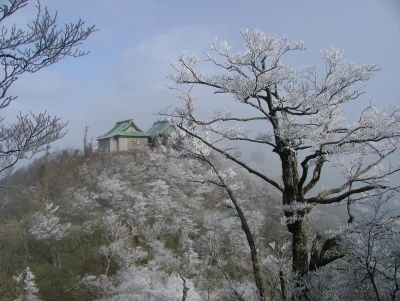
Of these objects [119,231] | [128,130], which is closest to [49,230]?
[119,231]

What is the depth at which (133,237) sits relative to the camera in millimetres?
16297

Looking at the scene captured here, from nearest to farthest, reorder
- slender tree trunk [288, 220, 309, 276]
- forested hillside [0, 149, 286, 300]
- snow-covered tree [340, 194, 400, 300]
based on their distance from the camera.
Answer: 1. snow-covered tree [340, 194, 400, 300]
2. slender tree trunk [288, 220, 309, 276]
3. forested hillside [0, 149, 286, 300]

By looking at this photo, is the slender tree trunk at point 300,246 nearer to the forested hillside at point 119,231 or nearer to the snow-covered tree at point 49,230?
the forested hillside at point 119,231

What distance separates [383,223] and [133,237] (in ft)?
45.7

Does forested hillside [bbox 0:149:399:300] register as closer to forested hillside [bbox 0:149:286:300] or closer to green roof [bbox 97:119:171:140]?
forested hillside [bbox 0:149:286:300]

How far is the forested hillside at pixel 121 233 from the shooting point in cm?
1197

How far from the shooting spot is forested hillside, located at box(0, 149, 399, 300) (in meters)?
12.0

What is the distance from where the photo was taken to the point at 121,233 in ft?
49.8

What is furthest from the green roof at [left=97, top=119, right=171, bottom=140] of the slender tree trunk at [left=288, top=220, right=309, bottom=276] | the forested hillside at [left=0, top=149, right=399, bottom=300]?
the slender tree trunk at [left=288, top=220, right=309, bottom=276]

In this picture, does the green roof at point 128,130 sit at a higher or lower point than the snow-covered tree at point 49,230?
higher

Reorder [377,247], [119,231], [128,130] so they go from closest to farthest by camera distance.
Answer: [377,247], [119,231], [128,130]

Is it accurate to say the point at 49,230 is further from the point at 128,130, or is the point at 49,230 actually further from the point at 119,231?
the point at 128,130

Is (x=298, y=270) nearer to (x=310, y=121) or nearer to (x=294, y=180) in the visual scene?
(x=294, y=180)

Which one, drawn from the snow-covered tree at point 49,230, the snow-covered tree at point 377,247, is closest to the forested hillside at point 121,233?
the snow-covered tree at point 49,230
